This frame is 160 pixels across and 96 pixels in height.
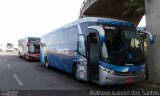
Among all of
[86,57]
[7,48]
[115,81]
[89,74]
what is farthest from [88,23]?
[7,48]

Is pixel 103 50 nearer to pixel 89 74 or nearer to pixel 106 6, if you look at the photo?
pixel 89 74

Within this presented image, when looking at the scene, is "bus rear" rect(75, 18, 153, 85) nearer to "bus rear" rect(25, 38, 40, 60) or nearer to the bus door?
the bus door

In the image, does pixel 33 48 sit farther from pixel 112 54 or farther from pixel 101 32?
pixel 101 32

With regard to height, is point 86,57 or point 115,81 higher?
point 86,57

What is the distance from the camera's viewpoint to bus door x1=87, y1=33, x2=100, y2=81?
12141 mm

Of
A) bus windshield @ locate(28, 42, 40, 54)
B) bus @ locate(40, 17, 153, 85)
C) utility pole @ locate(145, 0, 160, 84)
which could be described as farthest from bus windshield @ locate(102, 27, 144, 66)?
bus windshield @ locate(28, 42, 40, 54)

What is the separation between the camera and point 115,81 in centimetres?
1097

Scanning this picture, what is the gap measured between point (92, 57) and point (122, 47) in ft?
5.83

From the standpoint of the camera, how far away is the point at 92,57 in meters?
12.6

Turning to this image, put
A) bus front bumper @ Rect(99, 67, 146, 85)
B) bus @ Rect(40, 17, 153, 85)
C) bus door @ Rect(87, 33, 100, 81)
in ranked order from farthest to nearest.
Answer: bus door @ Rect(87, 33, 100, 81) < bus @ Rect(40, 17, 153, 85) < bus front bumper @ Rect(99, 67, 146, 85)

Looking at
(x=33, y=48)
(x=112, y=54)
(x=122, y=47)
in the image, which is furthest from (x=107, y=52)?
(x=33, y=48)

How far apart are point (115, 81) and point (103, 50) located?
1389mm

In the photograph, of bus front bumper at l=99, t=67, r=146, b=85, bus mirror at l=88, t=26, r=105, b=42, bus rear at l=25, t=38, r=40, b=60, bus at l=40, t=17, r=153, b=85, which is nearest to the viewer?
bus mirror at l=88, t=26, r=105, b=42

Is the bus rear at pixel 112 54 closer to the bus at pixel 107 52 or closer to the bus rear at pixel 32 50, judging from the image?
the bus at pixel 107 52
